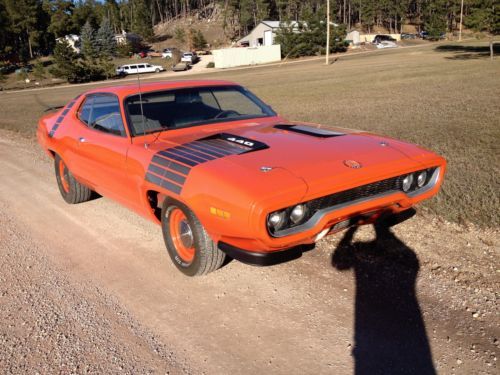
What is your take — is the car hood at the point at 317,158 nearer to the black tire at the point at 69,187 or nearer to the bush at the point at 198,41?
the black tire at the point at 69,187

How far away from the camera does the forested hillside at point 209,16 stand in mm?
80250

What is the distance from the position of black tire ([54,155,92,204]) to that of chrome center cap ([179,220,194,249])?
7.31 feet

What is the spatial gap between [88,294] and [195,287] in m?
0.80

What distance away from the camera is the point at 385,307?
3.00 m

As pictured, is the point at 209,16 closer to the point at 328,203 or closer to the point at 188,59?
the point at 188,59

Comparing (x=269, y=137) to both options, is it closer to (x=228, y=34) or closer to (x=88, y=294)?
(x=88, y=294)

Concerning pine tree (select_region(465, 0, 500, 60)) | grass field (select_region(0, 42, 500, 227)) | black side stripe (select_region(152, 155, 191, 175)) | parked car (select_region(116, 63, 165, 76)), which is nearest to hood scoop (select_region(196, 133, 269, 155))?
black side stripe (select_region(152, 155, 191, 175))

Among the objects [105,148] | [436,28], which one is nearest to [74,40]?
[436,28]

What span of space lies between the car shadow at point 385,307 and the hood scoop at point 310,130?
87cm

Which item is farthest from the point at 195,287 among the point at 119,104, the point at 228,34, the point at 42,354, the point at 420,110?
the point at 228,34

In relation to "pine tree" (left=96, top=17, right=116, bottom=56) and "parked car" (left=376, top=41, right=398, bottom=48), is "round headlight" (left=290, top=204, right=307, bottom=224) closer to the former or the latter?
"parked car" (left=376, top=41, right=398, bottom=48)

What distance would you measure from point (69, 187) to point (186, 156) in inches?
109

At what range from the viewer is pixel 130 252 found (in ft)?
13.5

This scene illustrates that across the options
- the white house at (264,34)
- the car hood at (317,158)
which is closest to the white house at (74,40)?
the white house at (264,34)
